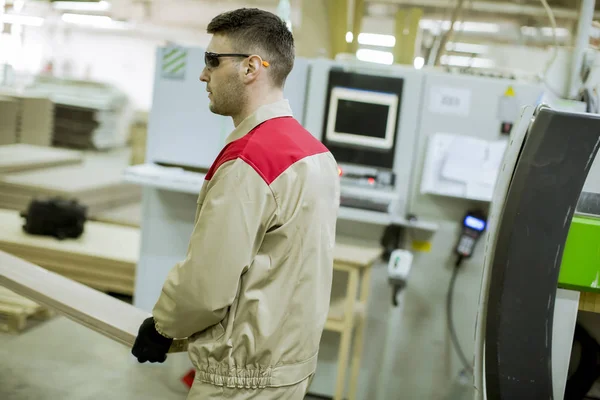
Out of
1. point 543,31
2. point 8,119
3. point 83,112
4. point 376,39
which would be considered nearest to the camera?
point 8,119

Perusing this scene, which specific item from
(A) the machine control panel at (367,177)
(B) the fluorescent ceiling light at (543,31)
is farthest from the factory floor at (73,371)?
(B) the fluorescent ceiling light at (543,31)

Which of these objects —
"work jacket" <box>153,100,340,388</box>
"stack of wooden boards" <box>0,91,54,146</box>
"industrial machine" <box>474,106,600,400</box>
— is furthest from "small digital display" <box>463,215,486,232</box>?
"stack of wooden boards" <box>0,91,54,146</box>

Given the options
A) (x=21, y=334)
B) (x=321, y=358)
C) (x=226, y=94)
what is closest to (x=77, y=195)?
(x=21, y=334)

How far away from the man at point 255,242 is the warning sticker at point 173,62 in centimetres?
188

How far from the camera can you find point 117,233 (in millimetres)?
5016

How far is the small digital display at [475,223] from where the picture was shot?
3.13 meters

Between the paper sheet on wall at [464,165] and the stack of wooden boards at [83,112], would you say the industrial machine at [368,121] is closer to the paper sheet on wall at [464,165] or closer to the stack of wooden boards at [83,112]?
the paper sheet on wall at [464,165]

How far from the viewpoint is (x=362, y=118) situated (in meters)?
3.23

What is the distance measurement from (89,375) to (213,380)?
222 centimetres

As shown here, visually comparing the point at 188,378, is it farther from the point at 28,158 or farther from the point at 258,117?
the point at 28,158

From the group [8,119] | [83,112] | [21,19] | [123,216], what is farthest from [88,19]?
[123,216]

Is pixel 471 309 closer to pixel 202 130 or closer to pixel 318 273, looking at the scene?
pixel 202 130

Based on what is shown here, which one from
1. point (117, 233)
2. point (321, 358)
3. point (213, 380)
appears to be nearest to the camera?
point (213, 380)

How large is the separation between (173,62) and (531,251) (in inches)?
91.1
